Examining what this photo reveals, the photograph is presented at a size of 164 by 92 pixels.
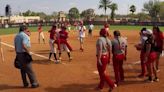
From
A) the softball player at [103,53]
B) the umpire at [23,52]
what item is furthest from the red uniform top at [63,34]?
the softball player at [103,53]

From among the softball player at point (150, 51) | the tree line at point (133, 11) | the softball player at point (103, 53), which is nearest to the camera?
the softball player at point (103, 53)

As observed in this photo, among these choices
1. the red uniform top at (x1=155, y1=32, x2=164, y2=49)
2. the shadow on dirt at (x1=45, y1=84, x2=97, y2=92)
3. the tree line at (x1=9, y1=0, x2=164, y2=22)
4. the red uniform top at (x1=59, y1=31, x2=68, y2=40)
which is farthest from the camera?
the tree line at (x1=9, y1=0, x2=164, y2=22)

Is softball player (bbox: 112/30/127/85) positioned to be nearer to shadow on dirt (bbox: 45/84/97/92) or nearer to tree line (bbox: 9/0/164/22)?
shadow on dirt (bbox: 45/84/97/92)

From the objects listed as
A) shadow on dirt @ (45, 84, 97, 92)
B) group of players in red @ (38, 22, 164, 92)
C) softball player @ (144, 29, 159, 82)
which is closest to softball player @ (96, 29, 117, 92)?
group of players in red @ (38, 22, 164, 92)

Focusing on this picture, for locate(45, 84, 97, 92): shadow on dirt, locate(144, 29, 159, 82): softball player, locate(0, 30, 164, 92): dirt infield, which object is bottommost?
locate(45, 84, 97, 92): shadow on dirt

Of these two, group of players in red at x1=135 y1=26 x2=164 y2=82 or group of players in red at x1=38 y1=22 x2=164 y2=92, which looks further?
group of players in red at x1=135 y1=26 x2=164 y2=82

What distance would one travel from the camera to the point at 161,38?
12461 millimetres

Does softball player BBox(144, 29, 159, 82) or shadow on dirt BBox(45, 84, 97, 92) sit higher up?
softball player BBox(144, 29, 159, 82)

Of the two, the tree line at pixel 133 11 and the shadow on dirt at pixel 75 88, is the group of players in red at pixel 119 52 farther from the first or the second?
the tree line at pixel 133 11

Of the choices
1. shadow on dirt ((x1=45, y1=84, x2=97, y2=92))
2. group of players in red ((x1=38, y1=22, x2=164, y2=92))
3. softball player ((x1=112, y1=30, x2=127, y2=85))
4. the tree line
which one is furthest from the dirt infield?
the tree line

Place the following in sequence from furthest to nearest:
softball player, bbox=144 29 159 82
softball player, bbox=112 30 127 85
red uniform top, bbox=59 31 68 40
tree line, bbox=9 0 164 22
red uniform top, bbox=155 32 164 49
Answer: tree line, bbox=9 0 164 22 < red uniform top, bbox=59 31 68 40 < red uniform top, bbox=155 32 164 49 < softball player, bbox=144 29 159 82 < softball player, bbox=112 30 127 85

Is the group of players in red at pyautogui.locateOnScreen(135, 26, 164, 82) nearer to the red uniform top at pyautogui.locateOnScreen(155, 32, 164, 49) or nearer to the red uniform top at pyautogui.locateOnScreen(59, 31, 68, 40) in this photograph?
the red uniform top at pyautogui.locateOnScreen(155, 32, 164, 49)

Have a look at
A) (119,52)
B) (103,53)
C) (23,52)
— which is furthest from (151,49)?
(23,52)

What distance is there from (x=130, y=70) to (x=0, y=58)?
26.1 ft
